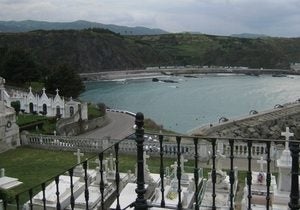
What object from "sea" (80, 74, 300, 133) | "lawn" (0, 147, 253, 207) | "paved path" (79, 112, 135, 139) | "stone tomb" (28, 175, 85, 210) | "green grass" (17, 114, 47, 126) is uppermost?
"stone tomb" (28, 175, 85, 210)

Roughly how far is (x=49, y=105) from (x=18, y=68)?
1756 centimetres

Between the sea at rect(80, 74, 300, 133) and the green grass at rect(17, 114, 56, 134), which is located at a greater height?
the green grass at rect(17, 114, 56, 134)

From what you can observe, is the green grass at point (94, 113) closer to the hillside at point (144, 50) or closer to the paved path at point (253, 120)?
the paved path at point (253, 120)

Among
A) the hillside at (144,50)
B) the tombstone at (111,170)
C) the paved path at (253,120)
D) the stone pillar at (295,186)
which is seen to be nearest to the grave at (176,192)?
the tombstone at (111,170)

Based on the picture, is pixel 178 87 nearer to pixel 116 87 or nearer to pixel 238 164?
pixel 116 87

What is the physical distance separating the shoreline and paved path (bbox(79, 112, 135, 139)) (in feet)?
255

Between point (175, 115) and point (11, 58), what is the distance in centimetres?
2293

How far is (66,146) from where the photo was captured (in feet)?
79.2

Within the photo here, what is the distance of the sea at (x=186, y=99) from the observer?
59.8m

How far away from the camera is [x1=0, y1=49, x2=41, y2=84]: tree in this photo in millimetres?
52719

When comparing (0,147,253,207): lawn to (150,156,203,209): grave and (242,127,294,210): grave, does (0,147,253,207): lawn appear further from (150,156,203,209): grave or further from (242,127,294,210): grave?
(242,127,294,210): grave

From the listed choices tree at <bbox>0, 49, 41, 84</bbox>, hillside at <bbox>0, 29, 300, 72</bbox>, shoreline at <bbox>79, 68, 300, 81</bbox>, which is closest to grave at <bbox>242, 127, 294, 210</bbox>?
tree at <bbox>0, 49, 41, 84</bbox>

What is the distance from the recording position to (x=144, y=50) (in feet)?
516

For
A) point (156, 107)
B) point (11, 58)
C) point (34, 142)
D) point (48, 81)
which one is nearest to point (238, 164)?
point (34, 142)
